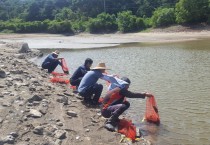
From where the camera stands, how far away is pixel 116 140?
8.95 meters

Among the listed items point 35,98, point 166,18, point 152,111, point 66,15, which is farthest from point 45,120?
point 66,15

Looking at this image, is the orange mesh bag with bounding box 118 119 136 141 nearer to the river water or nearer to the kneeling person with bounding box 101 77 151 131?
the kneeling person with bounding box 101 77 151 131

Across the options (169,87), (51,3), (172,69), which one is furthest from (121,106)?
(51,3)

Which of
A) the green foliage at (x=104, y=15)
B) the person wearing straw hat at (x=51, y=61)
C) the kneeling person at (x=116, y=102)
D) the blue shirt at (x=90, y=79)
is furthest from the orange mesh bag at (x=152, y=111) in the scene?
the green foliage at (x=104, y=15)

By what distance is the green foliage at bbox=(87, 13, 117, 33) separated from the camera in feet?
235

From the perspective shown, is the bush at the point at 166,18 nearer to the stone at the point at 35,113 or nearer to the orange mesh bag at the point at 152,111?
the orange mesh bag at the point at 152,111

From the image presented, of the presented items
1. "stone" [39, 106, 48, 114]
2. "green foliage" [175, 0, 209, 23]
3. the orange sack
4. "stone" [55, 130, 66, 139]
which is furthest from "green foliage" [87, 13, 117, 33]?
"stone" [55, 130, 66, 139]

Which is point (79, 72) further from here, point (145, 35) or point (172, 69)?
point (145, 35)

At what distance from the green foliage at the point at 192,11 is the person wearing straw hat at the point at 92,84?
160 feet

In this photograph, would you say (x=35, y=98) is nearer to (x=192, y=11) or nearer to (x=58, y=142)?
(x=58, y=142)

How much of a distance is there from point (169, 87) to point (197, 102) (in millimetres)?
2820

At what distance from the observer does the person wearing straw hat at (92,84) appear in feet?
38.5

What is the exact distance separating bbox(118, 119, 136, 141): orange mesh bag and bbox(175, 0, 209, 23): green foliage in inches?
2000

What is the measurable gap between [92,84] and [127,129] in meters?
2.68
